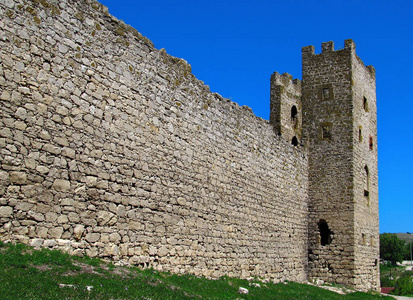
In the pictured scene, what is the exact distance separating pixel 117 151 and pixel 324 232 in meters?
11.6

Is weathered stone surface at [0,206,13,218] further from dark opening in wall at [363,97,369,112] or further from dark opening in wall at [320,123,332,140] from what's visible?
dark opening in wall at [363,97,369,112]

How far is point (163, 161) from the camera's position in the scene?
10.9m

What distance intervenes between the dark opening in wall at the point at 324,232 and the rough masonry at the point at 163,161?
1.6 inches

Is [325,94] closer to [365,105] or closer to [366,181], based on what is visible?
[365,105]

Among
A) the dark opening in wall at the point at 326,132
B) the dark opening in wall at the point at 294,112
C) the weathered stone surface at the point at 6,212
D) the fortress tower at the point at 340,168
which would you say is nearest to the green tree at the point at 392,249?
the fortress tower at the point at 340,168

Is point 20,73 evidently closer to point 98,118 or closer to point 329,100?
point 98,118

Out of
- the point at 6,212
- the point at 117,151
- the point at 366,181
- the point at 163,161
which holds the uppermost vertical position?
the point at 366,181

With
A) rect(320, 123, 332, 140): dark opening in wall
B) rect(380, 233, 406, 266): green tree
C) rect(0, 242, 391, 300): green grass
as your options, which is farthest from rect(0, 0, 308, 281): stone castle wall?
rect(380, 233, 406, 266): green tree

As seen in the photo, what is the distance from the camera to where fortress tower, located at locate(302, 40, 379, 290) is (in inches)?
714

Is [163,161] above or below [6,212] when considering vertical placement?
above

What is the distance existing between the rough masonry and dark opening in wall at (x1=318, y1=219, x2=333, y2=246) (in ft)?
0.14

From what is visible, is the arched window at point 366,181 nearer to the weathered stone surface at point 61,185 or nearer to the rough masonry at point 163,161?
the rough masonry at point 163,161

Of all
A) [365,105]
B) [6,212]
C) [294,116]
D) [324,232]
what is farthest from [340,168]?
[6,212]

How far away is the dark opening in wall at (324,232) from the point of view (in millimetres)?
18411
